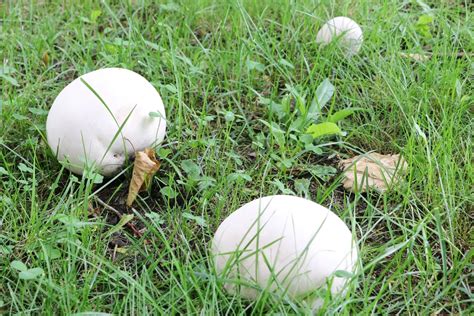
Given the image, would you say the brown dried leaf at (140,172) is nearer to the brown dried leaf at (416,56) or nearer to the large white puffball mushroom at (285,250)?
the large white puffball mushroom at (285,250)

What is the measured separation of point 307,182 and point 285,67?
0.78 metres

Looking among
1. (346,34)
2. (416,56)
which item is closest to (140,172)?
(346,34)

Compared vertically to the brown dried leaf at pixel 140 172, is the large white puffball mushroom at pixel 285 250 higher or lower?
higher

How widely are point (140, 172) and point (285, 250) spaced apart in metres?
0.87

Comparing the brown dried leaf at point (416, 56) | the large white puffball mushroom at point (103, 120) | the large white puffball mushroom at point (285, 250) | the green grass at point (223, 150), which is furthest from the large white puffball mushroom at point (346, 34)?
the large white puffball mushroom at point (285, 250)

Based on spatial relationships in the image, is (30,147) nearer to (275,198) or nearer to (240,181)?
(240,181)

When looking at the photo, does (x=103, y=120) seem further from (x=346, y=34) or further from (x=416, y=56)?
(x=416, y=56)

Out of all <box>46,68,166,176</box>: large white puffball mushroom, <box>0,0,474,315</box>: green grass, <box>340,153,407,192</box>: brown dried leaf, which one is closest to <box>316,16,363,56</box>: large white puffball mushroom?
<box>0,0,474,315</box>: green grass

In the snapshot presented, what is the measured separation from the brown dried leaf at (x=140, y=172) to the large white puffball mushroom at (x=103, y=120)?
5cm

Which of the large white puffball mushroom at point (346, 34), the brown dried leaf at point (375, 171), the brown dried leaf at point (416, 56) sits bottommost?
the brown dried leaf at point (375, 171)

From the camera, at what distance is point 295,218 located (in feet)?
6.77

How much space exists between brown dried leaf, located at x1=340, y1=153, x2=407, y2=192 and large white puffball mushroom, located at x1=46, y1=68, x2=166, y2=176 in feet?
2.57

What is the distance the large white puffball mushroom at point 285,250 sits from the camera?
201 centimetres

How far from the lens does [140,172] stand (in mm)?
2688
